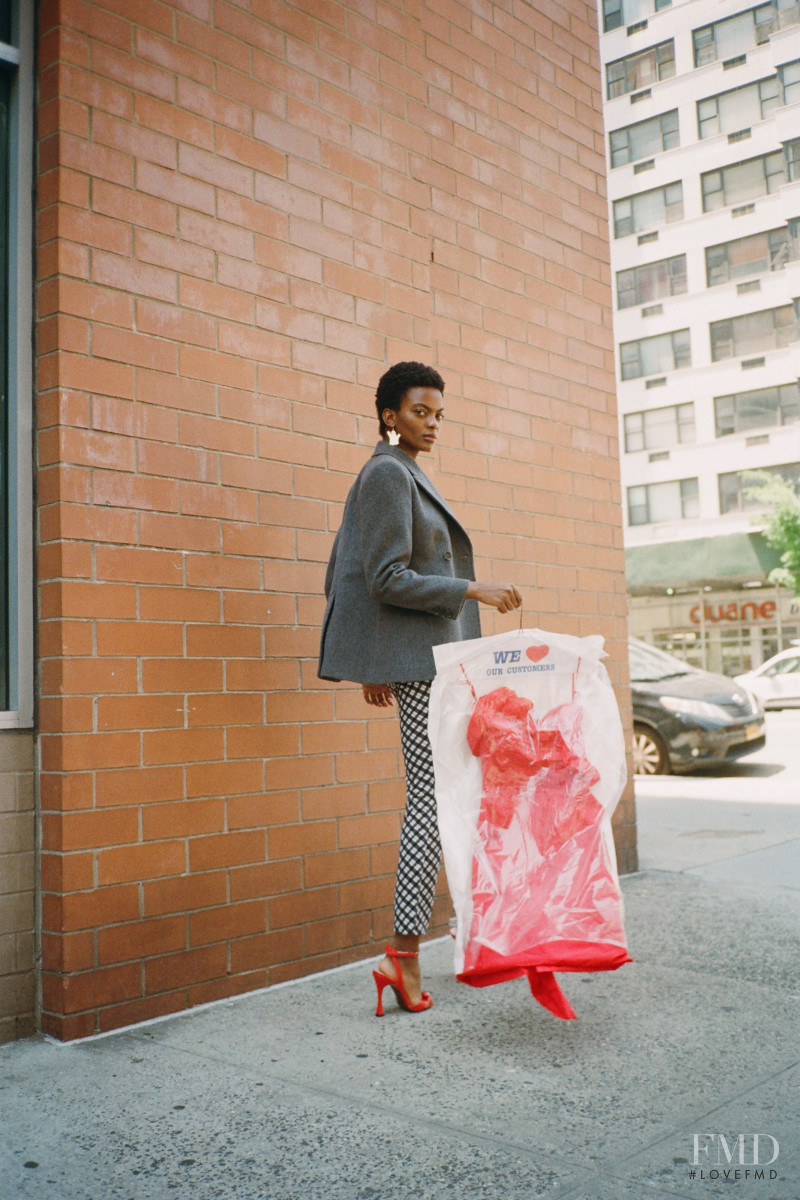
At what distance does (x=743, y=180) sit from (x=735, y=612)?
13.2 meters

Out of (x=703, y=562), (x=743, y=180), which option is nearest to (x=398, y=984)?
(x=703, y=562)

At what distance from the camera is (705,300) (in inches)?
1323

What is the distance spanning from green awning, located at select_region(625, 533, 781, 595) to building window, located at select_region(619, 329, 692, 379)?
6032 millimetres

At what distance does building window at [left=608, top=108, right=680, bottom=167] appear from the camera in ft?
114

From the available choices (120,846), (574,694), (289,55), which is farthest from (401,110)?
(120,846)

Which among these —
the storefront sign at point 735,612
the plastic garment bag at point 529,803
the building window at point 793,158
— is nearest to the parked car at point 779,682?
the storefront sign at point 735,612

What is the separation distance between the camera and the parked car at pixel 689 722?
11094mm

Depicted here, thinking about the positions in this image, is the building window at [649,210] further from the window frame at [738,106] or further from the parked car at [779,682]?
the parked car at [779,682]

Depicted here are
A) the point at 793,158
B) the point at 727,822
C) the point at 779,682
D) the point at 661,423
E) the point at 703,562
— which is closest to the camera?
the point at 727,822

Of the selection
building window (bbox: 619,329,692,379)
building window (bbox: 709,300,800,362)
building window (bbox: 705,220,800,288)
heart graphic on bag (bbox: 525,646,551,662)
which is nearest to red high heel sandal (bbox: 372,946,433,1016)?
heart graphic on bag (bbox: 525,646,551,662)

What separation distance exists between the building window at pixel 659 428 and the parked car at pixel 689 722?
77.6 feet

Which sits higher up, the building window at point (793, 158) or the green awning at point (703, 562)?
the building window at point (793, 158)

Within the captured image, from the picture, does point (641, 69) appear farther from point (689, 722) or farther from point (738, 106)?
point (689, 722)
